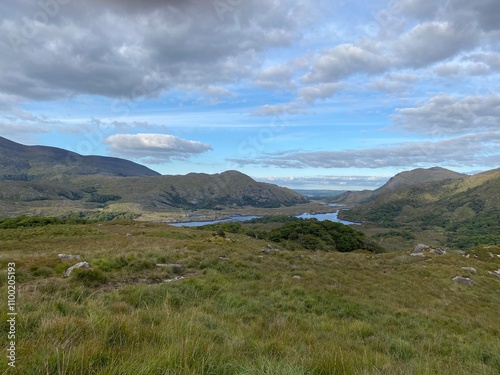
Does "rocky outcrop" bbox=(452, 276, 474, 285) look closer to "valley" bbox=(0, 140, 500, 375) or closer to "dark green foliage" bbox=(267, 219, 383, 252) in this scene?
"valley" bbox=(0, 140, 500, 375)

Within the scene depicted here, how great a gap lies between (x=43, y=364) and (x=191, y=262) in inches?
598

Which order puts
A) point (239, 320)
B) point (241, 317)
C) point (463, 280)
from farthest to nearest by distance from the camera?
point (463, 280), point (241, 317), point (239, 320)

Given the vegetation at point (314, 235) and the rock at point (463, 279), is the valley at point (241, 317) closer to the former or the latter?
the rock at point (463, 279)

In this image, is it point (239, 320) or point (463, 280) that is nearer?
point (239, 320)

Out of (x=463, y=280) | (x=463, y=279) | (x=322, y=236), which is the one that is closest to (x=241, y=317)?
(x=463, y=280)

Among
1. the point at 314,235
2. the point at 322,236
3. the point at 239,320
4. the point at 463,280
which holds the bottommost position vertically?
the point at 322,236

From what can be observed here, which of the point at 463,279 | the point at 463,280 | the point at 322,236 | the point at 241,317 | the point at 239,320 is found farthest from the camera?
the point at 322,236

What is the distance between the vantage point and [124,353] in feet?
13.1

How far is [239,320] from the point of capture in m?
7.90

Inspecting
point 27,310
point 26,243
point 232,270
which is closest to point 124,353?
point 27,310

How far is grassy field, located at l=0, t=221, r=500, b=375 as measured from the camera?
3.99m

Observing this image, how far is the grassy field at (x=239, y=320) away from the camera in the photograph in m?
3.99

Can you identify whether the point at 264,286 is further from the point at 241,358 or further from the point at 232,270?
the point at 241,358

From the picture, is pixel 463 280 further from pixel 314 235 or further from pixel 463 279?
pixel 314 235
